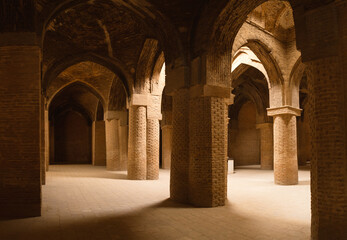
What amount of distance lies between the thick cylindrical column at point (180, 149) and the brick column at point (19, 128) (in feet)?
11.0

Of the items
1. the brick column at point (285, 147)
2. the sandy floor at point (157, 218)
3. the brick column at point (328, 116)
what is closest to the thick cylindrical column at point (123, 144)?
the sandy floor at point (157, 218)

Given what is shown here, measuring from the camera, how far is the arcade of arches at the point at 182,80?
459 cm

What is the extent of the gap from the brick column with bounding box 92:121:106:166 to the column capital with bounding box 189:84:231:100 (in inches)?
599

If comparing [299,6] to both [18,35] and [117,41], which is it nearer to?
[18,35]

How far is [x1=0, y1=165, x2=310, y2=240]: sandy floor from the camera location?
508 centimetres

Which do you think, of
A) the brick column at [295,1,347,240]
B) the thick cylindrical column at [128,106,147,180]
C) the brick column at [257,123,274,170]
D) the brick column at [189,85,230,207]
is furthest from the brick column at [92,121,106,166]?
the brick column at [295,1,347,240]

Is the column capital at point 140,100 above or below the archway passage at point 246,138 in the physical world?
above

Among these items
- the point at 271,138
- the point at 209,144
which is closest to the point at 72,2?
the point at 209,144

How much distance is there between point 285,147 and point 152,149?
207 inches

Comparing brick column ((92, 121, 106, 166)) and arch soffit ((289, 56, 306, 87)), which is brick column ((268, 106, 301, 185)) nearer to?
arch soffit ((289, 56, 306, 87))

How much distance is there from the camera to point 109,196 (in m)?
8.90

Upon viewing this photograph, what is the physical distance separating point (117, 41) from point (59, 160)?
717 inches

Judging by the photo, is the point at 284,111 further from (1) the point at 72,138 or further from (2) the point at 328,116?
(1) the point at 72,138

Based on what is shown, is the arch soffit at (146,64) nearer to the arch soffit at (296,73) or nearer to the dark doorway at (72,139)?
the arch soffit at (296,73)
